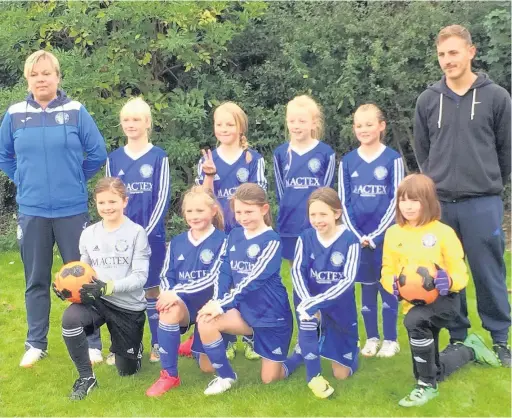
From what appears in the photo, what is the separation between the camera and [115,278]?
4859 mm

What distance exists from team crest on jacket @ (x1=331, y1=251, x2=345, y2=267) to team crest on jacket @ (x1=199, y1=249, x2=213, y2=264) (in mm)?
853

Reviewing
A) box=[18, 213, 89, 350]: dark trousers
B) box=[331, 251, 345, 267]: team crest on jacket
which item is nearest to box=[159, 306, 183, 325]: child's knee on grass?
box=[18, 213, 89, 350]: dark trousers

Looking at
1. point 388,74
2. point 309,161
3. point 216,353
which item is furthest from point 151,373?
point 388,74

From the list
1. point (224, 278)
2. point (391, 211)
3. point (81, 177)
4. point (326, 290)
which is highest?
point (81, 177)

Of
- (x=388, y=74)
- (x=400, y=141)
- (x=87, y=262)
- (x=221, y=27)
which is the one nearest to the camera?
(x=87, y=262)

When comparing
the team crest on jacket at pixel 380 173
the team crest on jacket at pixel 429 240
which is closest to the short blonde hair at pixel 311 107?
the team crest on jacket at pixel 380 173

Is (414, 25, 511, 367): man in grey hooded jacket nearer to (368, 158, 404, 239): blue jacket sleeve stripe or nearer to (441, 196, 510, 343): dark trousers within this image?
(441, 196, 510, 343): dark trousers

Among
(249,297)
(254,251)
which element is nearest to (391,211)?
(254,251)

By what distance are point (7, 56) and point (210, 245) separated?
564 cm

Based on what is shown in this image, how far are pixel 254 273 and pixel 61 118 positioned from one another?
6.10 feet

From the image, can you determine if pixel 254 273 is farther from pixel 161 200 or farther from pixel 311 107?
pixel 311 107

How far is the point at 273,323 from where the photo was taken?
15.2 feet

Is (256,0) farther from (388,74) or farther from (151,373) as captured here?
(151,373)

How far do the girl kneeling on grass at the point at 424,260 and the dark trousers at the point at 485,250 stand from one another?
385 mm
